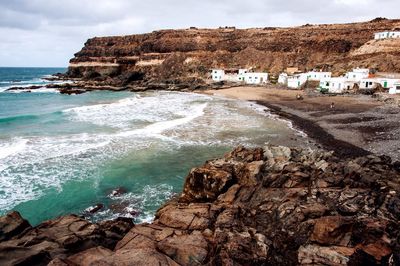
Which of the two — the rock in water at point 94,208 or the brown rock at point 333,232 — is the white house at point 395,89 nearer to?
the brown rock at point 333,232

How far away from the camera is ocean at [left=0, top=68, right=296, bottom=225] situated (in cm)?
1600

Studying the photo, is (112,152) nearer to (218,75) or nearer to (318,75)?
(318,75)

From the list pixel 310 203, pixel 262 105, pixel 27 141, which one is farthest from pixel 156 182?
pixel 262 105

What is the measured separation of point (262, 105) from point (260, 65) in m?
41.1

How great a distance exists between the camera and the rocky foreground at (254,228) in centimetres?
779

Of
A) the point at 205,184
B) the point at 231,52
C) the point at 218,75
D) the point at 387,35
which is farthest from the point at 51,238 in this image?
the point at 231,52

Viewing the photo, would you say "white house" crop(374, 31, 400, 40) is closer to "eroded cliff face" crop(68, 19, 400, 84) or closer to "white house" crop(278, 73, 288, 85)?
"eroded cliff face" crop(68, 19, 400, 84)

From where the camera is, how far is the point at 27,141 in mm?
26953

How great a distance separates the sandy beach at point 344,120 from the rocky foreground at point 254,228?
976 centimetres

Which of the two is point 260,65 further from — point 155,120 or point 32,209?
point 32,209

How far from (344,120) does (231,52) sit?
62358 mm

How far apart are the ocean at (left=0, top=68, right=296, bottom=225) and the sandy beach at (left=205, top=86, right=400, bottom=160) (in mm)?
3083

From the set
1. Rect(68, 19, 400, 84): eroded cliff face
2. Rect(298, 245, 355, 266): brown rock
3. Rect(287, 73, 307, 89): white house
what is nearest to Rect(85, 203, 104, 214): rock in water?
Rect(298, 245, 355, 266): brown rock

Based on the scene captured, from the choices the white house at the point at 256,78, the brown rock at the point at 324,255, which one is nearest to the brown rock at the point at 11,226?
the brown rock at the point at 324,255
